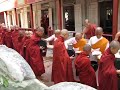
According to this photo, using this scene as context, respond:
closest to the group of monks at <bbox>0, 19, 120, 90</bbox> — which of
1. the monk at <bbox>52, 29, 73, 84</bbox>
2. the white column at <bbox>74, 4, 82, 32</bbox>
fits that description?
the monk at <bbox>52, 29, 73, 84</bbox>

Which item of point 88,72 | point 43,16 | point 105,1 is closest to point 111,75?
point 88,72

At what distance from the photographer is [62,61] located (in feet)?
16.3

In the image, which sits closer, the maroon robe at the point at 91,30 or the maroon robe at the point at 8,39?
the maroon robe at the point at 91,30

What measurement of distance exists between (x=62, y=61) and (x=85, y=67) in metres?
0.93

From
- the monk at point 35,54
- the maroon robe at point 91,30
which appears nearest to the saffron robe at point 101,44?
the monk at point 35,54

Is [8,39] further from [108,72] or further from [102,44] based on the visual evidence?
[108,72]

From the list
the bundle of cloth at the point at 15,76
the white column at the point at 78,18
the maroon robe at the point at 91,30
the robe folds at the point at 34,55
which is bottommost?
the robe folds at the point at 34,55

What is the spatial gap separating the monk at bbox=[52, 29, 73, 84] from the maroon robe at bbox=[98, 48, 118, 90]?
1.23 meters

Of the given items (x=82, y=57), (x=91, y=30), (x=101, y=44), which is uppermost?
(x=91, y=30)

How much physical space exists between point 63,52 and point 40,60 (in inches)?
62.5

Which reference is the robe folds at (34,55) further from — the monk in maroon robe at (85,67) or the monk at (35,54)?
the monk in maroon robe at (85,67)

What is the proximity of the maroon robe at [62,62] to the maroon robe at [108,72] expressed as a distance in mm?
1231

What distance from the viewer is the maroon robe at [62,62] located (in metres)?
4.92

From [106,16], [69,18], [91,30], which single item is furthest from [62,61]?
[69,18]
